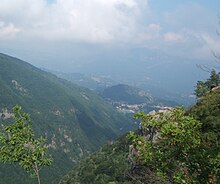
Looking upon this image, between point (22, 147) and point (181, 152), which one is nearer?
point (181, 152)

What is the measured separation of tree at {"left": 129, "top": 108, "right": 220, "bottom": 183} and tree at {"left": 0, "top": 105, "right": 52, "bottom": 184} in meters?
7.23

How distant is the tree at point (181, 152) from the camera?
45.3 ft

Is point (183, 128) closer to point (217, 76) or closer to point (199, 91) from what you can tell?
point (199, 91)

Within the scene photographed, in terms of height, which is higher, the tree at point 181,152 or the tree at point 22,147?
the tree at point 181,152

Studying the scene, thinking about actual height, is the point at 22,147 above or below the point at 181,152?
below

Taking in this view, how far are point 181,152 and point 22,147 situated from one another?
996 centimetres

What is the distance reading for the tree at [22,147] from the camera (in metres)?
20.2

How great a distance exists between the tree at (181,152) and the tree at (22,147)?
7231mm

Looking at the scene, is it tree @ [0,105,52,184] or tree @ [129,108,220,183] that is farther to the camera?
tree @ [0,105,52,184]

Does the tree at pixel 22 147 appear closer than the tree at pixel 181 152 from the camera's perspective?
No

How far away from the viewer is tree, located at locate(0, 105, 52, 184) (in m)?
20.2

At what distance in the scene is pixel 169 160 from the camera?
15492 millimetres

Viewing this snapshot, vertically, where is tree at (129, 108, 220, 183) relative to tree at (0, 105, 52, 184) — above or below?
above

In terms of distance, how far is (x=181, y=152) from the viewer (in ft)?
48.9
